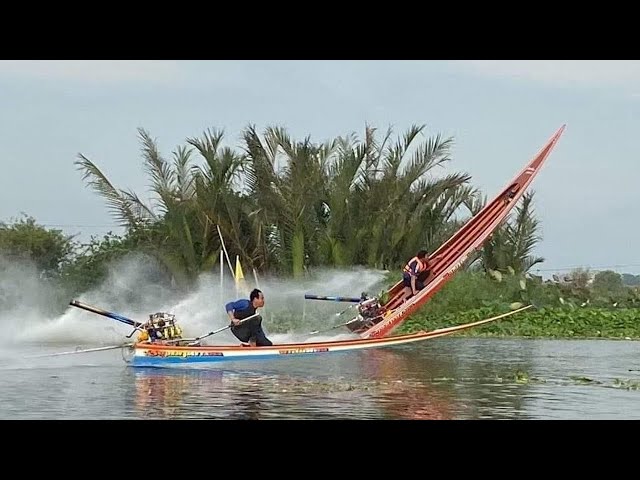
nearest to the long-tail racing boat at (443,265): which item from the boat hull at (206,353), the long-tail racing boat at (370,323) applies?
the long-tail racing boat at (370,323)

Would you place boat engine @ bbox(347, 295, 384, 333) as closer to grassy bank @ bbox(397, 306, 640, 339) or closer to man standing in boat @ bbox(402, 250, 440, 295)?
man standing in boat @ bbox(402, 250, 440, 295)

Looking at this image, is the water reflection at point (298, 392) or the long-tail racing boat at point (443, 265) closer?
the water reflection at point (298, 392)

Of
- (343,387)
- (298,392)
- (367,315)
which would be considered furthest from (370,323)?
(298,392)

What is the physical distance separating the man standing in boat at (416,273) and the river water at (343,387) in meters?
0.69

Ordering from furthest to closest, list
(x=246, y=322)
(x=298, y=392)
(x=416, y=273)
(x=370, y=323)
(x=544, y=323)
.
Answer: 1. (x=544, y=323)
2. (x=416, y=273)
3. (x=370, y=323)
4. (x=246, y=322)
5. (x=298, y=392)

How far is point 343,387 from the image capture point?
8.38m

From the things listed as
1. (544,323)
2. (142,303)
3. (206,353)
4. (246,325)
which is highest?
(142,303)

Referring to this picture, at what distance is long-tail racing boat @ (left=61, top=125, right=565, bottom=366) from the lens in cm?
902

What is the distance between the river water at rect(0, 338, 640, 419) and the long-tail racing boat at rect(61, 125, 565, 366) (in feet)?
0.55

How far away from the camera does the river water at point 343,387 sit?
24.1 ft

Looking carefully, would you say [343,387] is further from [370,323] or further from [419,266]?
[419,266]

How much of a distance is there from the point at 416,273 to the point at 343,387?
2.68m

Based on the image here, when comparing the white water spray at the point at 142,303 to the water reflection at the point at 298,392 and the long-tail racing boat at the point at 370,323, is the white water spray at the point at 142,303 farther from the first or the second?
the water reflection at the point at 298,392
